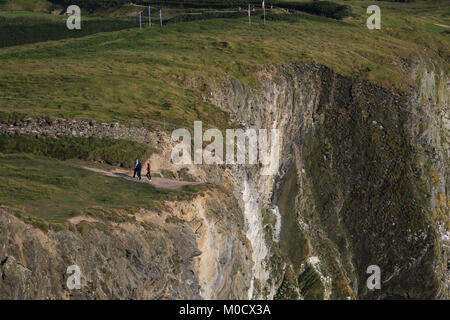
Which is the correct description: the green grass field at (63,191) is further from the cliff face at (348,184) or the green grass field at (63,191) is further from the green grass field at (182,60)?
the cliff face at (348,184)

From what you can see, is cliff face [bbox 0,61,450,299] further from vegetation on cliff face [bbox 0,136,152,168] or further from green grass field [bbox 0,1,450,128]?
green grass field [bbox 0,1,450,128]

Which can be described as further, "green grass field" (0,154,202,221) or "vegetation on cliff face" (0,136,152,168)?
"vegetation on cliff face" (0,136,152,168)

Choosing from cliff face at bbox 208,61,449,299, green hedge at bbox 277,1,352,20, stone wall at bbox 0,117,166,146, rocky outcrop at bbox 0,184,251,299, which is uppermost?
green hedge at bbox 277,1,352,20

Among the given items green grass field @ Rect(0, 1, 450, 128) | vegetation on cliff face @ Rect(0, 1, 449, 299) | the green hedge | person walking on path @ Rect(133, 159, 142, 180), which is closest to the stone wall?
vegetation on cliff face @ Rect(0, 1, 449, 299)

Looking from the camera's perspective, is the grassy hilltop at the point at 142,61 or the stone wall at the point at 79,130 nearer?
the grassy hilltop at the point at 142,61

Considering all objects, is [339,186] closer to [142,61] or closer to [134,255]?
[142,61]

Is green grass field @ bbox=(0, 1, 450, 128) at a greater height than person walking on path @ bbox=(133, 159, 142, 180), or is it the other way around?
green grass field @ bbox=(0, 1, 450, 128)

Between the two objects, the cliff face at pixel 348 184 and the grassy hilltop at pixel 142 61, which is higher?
the grassy hilltop at pixel 142 61

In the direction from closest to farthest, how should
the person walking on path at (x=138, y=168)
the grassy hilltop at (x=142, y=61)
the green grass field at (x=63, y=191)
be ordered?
the green grass field at (x=63, y=191) → the grassy hilltop at (x=142, y=61) → the person walking on path at (x=138, y=168)

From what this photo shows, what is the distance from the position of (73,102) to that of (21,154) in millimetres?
11926

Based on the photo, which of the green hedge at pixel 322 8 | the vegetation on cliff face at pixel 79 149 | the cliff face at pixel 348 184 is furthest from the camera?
the green hedge at pixel 322 8

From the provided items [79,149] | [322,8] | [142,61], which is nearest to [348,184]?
[142,61]

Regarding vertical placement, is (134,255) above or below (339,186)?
above

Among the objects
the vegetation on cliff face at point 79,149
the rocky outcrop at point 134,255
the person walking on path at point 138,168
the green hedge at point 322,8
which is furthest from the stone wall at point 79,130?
the green hedge at point 322,8
